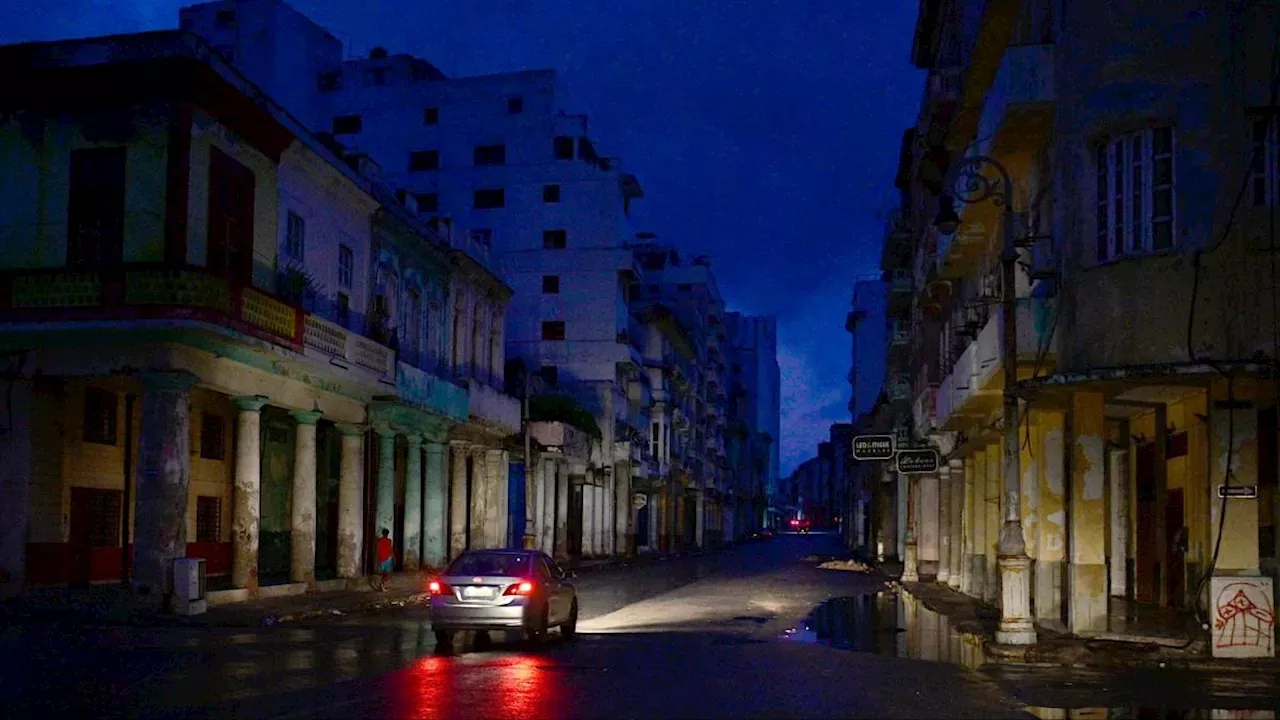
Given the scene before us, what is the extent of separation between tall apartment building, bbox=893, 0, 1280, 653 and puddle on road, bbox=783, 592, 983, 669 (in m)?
1.21

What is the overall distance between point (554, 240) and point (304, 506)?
111 feet

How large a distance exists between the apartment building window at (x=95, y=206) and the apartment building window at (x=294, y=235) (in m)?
5.28

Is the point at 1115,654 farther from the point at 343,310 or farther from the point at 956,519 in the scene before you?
the point at 343,310

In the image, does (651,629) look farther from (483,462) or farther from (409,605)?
(483,462)

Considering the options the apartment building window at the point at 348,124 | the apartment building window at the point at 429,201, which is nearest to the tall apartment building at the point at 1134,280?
the apartment building window at the point at 429,201

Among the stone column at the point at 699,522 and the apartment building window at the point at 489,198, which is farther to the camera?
the stone column at the point at 699,522

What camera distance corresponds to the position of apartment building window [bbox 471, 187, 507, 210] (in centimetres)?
6203

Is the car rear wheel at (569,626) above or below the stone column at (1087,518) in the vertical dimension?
below

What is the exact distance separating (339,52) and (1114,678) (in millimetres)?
57321

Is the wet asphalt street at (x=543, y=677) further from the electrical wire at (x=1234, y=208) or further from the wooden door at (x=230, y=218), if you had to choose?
the wooden door at (x=230, y=218)

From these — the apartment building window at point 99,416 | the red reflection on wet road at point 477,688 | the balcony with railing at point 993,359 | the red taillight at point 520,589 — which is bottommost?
the red reflection on wet road at point 477,688

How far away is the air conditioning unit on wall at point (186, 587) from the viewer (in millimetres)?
22781

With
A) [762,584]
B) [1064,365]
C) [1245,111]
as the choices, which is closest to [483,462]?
[762,584]

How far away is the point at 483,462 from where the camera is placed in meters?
44.2
